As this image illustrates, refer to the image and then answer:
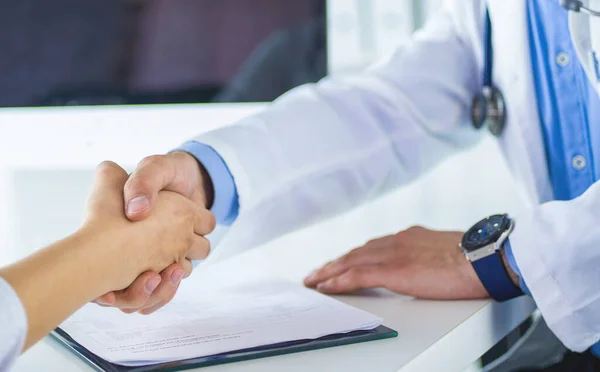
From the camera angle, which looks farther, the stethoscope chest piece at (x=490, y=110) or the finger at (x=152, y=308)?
the stethoscope chest piece at (x=490, y=110)

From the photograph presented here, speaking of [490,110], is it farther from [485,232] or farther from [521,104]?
[485,232]

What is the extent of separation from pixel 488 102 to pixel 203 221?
447 millimetres

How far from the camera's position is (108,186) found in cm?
68

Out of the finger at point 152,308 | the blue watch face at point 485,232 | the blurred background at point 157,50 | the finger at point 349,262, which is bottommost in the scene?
the blue watch face at point 485,232

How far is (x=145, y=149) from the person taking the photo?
108 cm

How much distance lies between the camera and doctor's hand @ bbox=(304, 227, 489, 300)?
2.47 feet

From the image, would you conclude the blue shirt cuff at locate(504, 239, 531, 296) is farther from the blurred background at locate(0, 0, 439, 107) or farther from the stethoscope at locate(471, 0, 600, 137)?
the blurred background at locate(0, 0, 439, 107)

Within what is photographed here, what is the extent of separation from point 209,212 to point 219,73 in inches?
16.0

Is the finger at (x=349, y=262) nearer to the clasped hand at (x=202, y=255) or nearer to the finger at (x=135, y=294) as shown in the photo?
the clasped hand at (x=202, y=255)

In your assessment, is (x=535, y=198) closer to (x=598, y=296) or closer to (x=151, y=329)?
(x=598, y=296)

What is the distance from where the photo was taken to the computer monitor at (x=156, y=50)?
3.35 feet

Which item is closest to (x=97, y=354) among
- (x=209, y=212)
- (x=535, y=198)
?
(x=209, y=212)

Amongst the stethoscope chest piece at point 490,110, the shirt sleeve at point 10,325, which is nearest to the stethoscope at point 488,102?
the stethoscope chest piece at point 490,110

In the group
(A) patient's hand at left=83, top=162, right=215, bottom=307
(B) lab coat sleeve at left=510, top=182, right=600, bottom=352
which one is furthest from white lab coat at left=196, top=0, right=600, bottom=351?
(A) patient's hand at left=83, top=162, right=215, bottom=307
